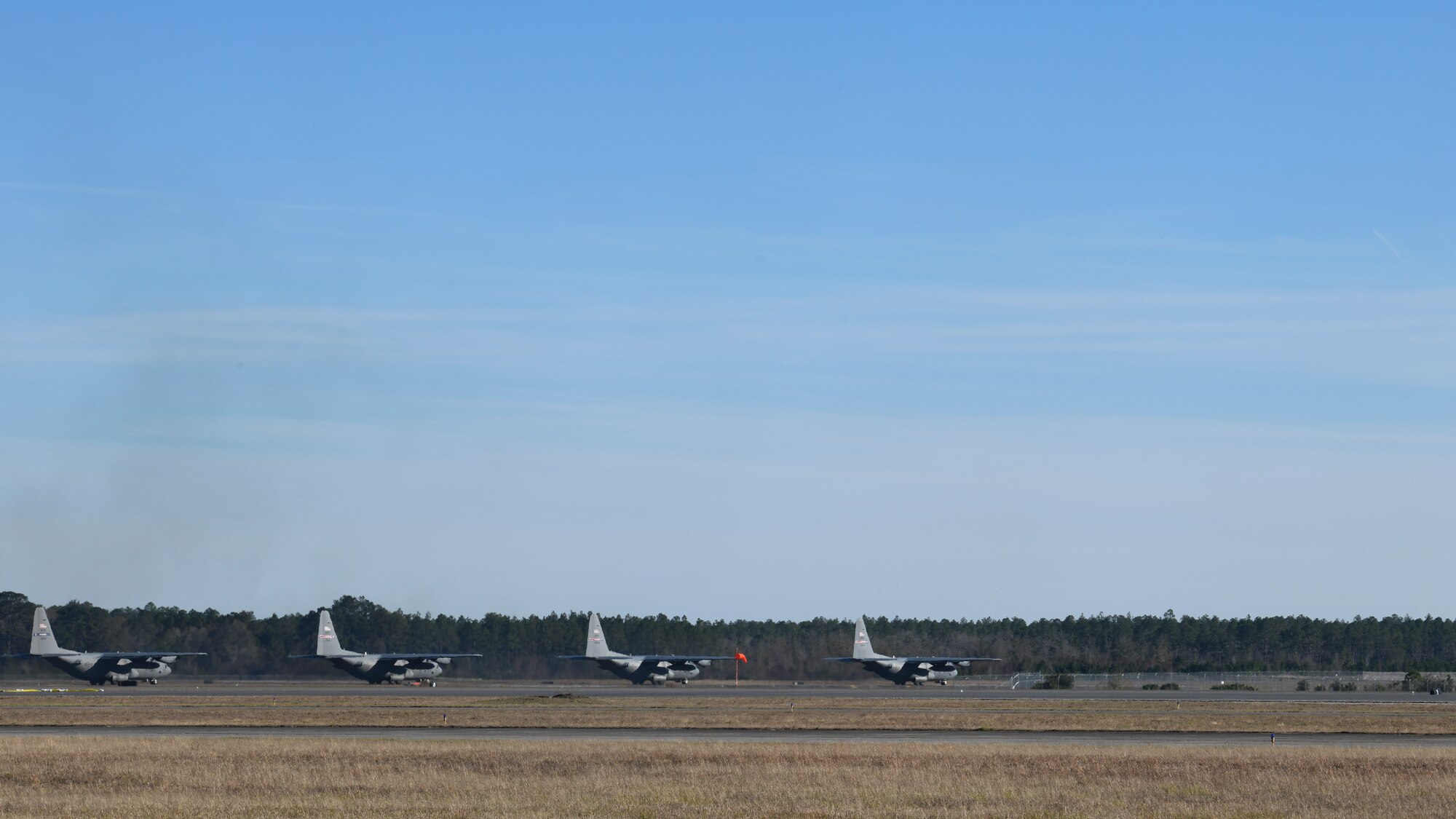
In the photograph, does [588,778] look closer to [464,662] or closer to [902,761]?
[902,761]

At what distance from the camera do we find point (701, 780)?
102ft

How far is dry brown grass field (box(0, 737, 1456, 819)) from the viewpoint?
26.2 metres

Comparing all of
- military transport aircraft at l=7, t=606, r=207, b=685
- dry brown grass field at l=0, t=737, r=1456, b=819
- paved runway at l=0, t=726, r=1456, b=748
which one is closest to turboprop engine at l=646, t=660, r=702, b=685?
military transport aircraft at l=7, t=606, r=207, b=685

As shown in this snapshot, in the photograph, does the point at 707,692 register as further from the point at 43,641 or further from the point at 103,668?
the point at 43,641

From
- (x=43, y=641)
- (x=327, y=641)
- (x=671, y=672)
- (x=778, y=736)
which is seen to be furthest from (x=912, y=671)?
(x=43, y=641)

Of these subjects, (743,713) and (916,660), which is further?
(916,660)

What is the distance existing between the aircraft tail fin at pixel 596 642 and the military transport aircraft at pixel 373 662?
33.8 feet

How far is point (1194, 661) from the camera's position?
155 meters

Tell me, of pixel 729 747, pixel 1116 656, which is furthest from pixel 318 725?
pixel 1116 656

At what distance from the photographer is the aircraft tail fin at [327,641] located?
97688 millimetres

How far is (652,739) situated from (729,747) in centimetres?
447

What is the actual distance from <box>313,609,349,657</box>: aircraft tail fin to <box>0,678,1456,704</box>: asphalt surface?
2.20 metres

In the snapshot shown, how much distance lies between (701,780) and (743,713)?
27.4 metres

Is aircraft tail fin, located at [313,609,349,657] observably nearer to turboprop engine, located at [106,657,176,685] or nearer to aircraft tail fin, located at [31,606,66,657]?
turboprop engine, located at [106,657,176,685]
